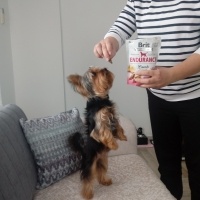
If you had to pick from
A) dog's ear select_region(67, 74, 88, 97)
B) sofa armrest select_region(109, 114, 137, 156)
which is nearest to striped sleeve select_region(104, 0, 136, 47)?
dog's ear select_region(67, 74, 88, 97)

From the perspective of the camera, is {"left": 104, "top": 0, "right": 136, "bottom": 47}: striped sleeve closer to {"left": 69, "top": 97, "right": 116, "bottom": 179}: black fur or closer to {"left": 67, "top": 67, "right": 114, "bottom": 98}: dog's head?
{"left": 67, "top": 67, "right": 114, "bottom": 98}: dog's head

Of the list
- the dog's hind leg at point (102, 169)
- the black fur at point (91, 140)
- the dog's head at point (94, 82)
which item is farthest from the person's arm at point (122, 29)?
the dog's hind leg at point (102, 169)

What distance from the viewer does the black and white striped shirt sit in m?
0.97

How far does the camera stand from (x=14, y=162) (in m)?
1.01

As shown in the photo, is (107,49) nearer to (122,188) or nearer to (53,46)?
(122,188)

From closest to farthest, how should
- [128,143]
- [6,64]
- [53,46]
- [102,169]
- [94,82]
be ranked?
[94,82] < [102,169] < [128,143] < [6,64] < [53,46]

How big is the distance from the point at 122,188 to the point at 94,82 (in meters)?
0.50

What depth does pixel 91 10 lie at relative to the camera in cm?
230

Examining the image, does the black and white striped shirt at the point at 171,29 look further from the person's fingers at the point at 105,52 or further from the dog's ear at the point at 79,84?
the dog's ear at the point at 79,84

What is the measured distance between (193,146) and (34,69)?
1.63 metres

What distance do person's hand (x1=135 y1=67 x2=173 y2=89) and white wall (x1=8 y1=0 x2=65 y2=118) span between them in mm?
1628

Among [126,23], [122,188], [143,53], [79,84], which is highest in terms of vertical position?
[126,23]

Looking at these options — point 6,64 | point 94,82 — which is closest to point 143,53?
point 94,82

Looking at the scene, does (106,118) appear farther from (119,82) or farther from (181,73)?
(119,82)
